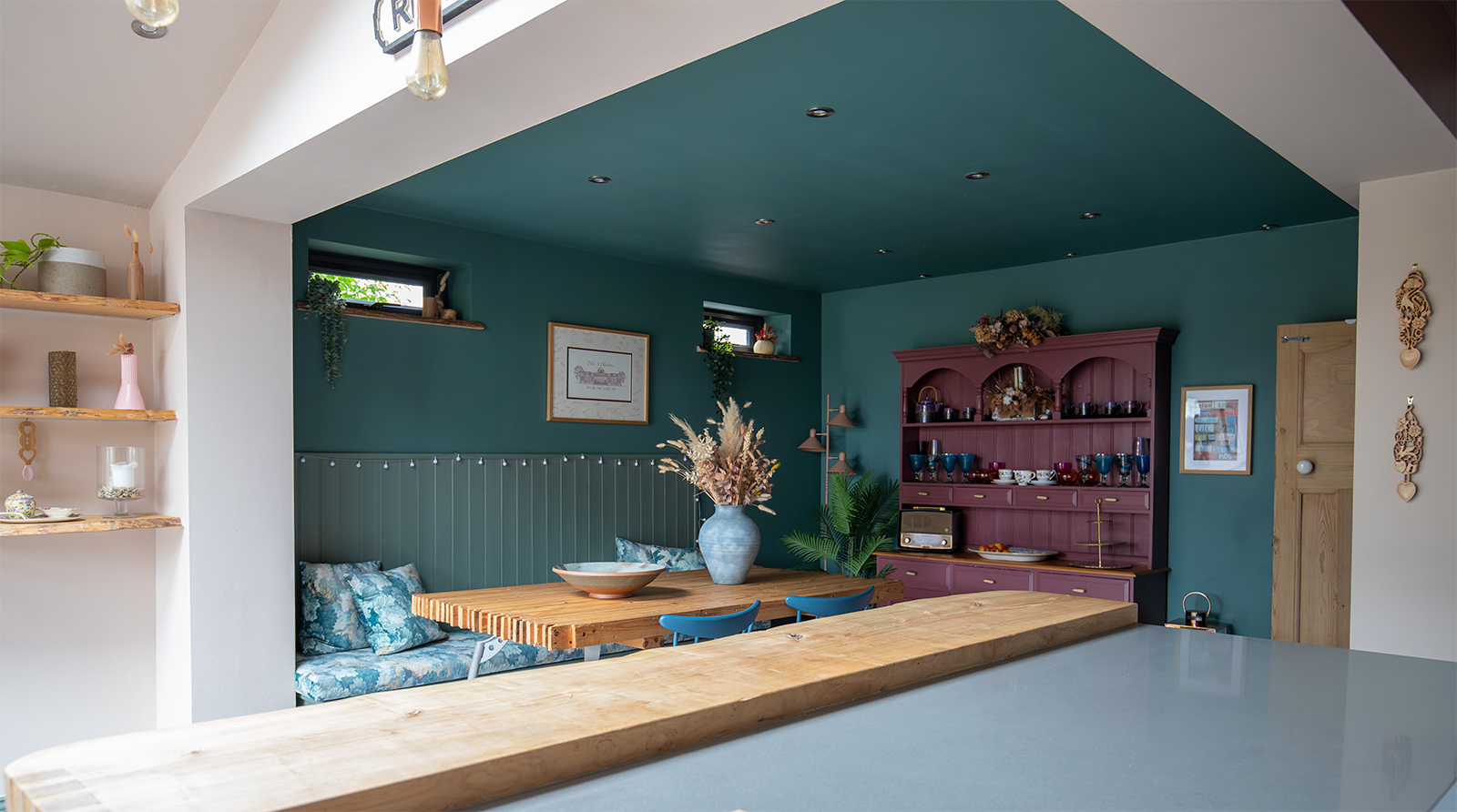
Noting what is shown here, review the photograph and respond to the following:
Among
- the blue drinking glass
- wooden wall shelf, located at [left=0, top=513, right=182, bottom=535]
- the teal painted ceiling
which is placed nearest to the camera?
the teal painted ceiling

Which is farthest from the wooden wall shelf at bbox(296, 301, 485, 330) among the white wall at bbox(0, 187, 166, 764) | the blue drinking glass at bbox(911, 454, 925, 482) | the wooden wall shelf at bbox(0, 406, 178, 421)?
the blue drinking glass at bbox(911, 454, 925, 482)

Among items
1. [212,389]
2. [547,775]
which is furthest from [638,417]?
[547,775]

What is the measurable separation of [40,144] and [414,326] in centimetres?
191

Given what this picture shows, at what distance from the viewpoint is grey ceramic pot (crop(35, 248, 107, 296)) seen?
319 centimetres

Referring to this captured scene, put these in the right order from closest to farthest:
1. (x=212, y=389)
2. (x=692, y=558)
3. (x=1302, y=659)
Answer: (x=1302, y=659)
(x=212, y=389)
(x=692, y=558)

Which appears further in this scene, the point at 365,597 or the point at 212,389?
the point at 365,597

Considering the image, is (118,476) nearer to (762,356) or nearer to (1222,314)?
(762,356)

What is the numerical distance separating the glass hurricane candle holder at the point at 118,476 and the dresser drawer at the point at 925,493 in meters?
4.40

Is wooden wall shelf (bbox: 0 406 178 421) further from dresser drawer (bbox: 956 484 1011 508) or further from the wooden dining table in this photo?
dresser drawer (bbox: 956 484 1011 508)

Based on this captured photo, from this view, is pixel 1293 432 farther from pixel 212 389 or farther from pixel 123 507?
pixel 123 507

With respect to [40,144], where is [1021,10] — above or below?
above

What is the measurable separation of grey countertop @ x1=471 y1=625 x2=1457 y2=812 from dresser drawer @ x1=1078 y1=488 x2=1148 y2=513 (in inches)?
153

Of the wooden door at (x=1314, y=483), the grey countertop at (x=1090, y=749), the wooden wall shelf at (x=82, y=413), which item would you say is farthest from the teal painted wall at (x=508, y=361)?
the grey countertop at (x=1090, y=749)

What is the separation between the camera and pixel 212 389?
328 centimetres
